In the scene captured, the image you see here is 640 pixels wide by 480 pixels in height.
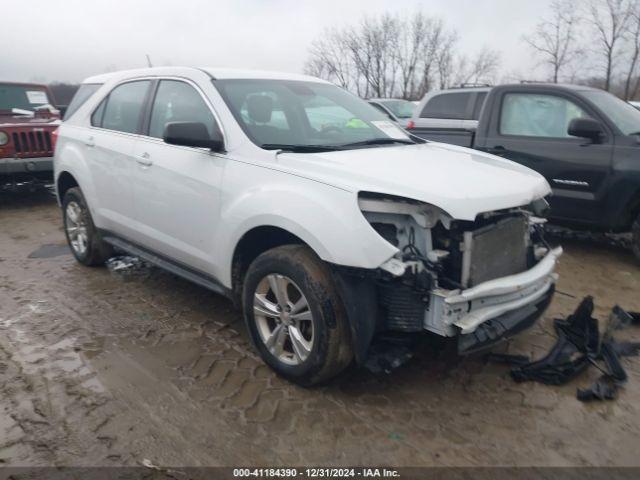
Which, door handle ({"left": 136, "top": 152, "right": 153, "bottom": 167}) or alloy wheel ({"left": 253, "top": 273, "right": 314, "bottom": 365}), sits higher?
door handle ({"left": 136, "top": 152, "right": 153, "bottom": 167})

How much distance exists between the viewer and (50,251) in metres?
5.98

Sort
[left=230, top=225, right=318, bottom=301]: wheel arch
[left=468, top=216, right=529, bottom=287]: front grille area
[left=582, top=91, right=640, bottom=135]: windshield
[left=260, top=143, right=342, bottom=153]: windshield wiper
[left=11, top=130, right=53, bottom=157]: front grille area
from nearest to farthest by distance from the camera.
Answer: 1. [left=468, top=216, right=529, bottom=287]: front grille area
2. [left=230, top=225, right=318, bottom=301]: wheel arch
3. [left=260, top=143, right=342, bottom=153]: windshield wiper
4. [left=582, top=91, right=640, bottom=135]: windshield
5. [left=11, top=130, right=53, bottom=157]: front grille area

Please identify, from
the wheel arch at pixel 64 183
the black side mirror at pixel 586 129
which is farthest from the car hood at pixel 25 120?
the black side mirror at pixel 586 129

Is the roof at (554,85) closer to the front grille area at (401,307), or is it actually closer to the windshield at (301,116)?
the windshield at (301,116)

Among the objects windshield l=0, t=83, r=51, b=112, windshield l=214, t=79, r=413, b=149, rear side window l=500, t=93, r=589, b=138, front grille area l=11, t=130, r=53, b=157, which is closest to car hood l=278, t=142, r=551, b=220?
windshield l=214, t=79, r=413, b=149

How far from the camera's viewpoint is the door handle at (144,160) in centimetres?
389

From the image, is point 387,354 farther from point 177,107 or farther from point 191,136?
point 177,107

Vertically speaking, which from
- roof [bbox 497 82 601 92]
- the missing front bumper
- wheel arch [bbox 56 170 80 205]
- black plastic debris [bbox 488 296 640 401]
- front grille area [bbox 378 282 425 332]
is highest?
roof [bbox 497 82 601 92]

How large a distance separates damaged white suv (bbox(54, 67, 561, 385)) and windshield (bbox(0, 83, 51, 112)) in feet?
21.0

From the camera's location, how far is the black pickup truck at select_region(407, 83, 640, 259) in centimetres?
508

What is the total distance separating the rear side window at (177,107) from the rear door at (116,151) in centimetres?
24

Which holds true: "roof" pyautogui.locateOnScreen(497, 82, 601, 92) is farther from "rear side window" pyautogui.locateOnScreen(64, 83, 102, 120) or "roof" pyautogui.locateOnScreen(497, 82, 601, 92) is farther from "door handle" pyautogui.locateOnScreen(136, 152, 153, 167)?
"rear side window" pyautogui.locateOnScreen(64, 83, 102, 120)

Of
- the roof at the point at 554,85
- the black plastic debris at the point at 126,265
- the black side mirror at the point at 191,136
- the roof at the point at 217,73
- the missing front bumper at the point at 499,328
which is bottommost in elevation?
the black plastic debris at the point at 126,265

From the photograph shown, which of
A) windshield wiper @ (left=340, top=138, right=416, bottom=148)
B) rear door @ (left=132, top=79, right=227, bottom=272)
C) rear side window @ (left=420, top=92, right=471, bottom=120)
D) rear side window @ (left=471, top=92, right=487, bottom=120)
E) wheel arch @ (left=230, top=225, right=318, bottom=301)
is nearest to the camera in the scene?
wheel arch @ (left=230, top=225, right=318, bottom=301)
